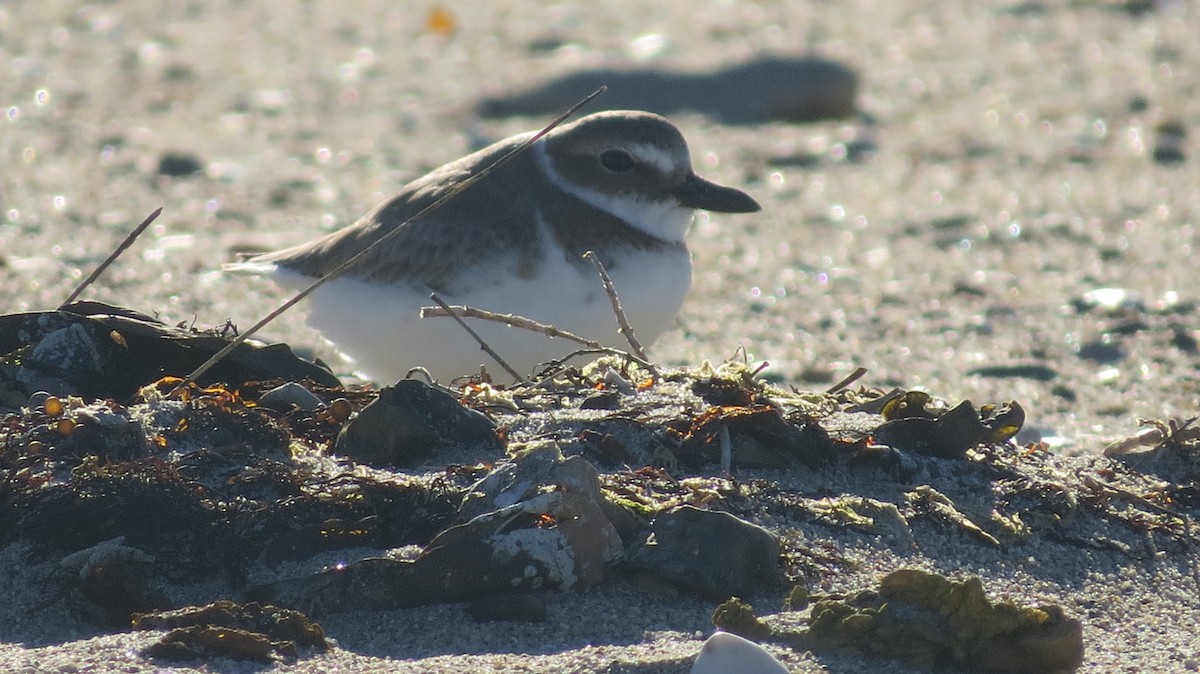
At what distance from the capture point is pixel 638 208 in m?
4.70

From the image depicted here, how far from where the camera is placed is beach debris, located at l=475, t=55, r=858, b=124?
8.87 metres

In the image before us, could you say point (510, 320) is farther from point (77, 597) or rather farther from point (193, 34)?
point (193, 34)

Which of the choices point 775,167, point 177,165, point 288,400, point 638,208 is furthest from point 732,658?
point 775,167

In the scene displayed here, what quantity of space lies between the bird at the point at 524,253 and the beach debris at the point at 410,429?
971 mm

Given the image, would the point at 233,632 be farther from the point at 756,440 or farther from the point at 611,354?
the point at 611,354

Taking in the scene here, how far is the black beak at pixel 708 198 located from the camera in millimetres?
4781

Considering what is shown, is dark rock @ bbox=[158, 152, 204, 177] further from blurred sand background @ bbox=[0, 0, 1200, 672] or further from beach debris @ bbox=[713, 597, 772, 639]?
beach debris @ bbox=[713, 597, 772, 639]

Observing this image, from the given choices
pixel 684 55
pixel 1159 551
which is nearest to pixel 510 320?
pixel 1159 551

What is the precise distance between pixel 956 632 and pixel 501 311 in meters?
2.06

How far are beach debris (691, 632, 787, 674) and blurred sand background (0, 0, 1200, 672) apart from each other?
5.5 inches

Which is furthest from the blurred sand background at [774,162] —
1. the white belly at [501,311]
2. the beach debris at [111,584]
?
the beach debris at [111,584]

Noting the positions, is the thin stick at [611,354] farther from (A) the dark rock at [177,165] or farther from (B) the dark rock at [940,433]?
(A) the dark rock at [177,165]

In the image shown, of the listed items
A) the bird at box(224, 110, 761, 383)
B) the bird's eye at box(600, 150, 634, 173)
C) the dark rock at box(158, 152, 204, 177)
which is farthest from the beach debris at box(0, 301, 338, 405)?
the dark rock at box(158, 152, 204, 177)

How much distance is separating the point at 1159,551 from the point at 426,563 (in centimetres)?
149
